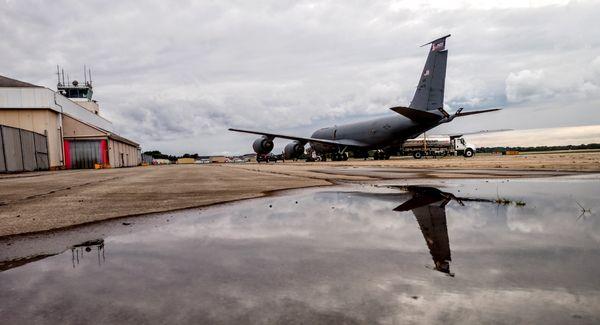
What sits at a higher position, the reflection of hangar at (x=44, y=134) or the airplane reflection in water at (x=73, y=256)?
the reflection of hangar at (x=44, y=134)

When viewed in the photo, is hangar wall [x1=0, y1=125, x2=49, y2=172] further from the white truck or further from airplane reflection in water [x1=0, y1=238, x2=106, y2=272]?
the white truck

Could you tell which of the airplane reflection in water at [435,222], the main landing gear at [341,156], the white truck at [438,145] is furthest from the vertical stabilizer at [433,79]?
the airplane reflection in water at [435,222]

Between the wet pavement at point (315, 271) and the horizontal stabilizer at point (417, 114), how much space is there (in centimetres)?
2271

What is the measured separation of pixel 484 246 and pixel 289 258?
3.93ft

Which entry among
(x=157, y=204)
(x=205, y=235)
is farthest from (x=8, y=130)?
(x=205, y=235)

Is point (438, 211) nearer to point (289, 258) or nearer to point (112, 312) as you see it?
point (289, 258)

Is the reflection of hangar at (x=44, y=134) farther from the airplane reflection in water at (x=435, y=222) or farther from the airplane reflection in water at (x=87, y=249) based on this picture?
the airplane reflection in water at (x=435, y=222)

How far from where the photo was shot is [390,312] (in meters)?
1.36

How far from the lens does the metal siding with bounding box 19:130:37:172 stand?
31812 millimetres

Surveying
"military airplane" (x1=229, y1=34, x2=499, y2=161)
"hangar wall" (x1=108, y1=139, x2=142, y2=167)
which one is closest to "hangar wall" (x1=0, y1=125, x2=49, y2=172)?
"hangar wall" (x1=108, y1=139, x2=142, y2=167)

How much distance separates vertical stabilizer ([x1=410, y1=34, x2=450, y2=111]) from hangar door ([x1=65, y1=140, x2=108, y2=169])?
126 feet

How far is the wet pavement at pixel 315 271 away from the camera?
1380 mm

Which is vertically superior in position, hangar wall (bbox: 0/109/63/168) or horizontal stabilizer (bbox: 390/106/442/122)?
hangar wall (bbox: 0/109/63/168)

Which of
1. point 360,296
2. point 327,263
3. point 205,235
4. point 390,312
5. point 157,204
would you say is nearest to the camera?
point 390,312
